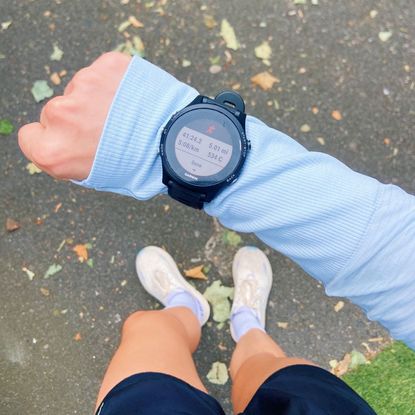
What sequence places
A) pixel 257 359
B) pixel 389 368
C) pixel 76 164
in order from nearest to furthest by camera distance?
pixel 76 164 < pixel 257 359 < pixel 389 368

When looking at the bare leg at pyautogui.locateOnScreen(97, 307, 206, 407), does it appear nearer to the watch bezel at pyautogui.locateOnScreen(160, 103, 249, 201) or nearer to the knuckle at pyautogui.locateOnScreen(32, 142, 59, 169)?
the watch bezel at pyautogui.locateOnScreen(160, 103, 249, 201)

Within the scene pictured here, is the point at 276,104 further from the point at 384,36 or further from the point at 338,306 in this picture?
the point at 338,306

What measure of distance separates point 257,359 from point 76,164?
123 centimetres

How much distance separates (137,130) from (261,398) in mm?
926

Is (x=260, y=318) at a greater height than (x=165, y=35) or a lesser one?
lesser

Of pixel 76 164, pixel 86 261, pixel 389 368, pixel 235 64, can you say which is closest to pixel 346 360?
pixel 389 368

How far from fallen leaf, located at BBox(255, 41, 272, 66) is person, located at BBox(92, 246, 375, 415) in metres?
0.98

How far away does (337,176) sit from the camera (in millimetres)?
1214

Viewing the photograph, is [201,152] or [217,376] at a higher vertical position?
[201,152]

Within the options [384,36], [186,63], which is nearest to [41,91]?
[186,63]

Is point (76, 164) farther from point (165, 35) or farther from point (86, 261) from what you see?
point (165, 35)

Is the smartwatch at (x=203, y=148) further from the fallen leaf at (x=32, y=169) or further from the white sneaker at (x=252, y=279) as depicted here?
the fallen leaf at (x=32, y=169)

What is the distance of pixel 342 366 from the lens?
91.5 inches

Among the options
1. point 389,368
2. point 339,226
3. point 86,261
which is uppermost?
point 339,226
